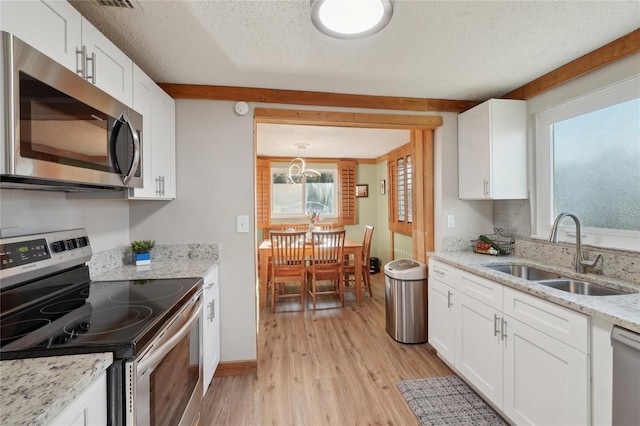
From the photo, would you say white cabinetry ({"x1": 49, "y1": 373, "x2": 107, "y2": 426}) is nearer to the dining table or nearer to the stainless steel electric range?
the stainless steel electric range

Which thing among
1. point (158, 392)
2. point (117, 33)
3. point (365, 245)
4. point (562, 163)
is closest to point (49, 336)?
point (158, 392)

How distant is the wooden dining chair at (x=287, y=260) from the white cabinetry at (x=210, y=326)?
130 cm

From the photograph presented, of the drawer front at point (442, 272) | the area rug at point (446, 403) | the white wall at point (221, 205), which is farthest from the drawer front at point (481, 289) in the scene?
the white wall at point (221, 205)

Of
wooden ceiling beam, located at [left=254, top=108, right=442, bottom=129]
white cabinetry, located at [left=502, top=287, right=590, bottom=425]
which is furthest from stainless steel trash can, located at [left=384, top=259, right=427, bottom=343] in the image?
wooden ceiling beam, located at [left=254, top=108, right=442, bottom=129]

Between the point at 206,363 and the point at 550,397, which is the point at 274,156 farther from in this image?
the point at 550,397

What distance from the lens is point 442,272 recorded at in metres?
2.35

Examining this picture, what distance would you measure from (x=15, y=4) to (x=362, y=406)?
249cm

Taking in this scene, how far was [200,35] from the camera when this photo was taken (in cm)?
159

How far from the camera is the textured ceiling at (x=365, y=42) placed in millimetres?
1394

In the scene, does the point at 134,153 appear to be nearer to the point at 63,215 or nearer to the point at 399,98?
the point at 63,215

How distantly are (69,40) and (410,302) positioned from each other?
9.29 ft

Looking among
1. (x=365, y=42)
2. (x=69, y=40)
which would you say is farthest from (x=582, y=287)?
(x=69, y=40)

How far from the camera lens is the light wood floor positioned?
5.95 feet

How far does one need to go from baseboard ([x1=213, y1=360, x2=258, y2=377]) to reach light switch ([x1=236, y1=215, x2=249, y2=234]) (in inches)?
40.5
